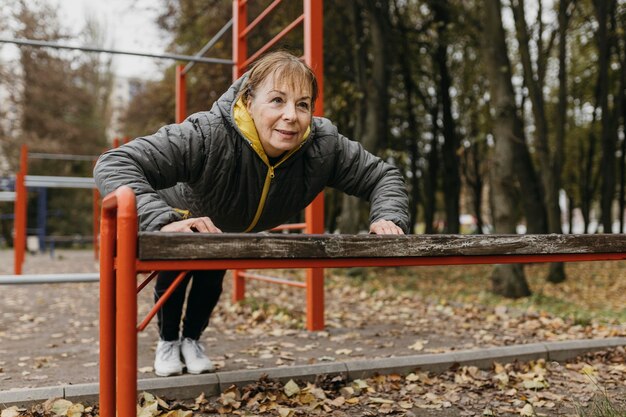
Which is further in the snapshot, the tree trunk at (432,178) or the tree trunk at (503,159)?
the tree trunk at (432,178)

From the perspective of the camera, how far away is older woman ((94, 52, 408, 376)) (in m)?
1.97

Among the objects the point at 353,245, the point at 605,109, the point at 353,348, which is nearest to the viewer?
the point at 353,245

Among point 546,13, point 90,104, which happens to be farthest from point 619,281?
point 90,104

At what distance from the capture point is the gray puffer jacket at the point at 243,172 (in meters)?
1.98

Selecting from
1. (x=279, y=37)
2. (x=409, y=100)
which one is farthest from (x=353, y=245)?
(x=409, y=100)

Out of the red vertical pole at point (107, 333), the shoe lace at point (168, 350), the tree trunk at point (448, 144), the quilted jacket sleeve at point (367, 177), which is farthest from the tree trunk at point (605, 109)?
the red vertical pole at point (107, 333)

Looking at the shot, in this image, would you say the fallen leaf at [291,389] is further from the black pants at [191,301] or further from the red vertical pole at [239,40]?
the red vertical pole at [239,40]

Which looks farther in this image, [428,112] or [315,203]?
[428,112]

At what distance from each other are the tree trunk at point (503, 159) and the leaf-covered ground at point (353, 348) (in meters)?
0.30

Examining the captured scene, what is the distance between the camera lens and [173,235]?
4.31 ft

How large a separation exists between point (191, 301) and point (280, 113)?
1.19m

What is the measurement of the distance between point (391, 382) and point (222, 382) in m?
0.82

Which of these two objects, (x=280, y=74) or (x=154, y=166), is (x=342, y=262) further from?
(x=280, y=74)

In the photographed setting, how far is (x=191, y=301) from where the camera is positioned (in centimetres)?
283
